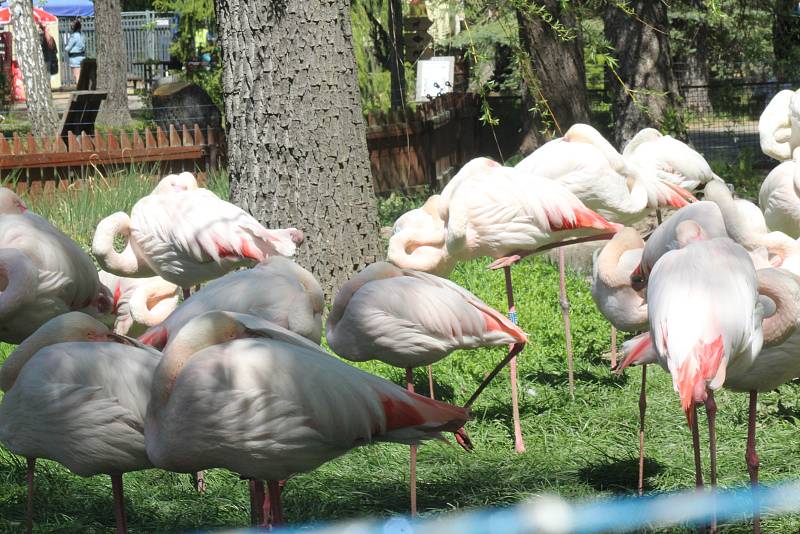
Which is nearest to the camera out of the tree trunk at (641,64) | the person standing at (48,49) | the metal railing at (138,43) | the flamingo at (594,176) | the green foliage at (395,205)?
the flamingo at (594,176)

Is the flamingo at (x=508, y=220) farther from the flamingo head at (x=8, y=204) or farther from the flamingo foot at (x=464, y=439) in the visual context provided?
the flamingo head at (x=8, y=204)

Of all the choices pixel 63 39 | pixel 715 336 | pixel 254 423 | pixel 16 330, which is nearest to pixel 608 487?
pixel 715 336

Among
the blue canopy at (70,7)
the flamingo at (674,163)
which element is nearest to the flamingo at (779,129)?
the flamingo at (674,163)

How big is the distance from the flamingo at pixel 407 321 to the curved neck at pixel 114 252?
5.75 ft

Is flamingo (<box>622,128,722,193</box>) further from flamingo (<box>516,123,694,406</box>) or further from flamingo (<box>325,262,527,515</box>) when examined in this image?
flamingo (<box>325,262,527,515</box>)

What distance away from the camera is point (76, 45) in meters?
26.8

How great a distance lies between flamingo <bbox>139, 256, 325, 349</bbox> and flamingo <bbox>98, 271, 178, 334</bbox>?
4.53ft

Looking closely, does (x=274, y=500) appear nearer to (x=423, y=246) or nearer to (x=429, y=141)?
(x=423, y=246)

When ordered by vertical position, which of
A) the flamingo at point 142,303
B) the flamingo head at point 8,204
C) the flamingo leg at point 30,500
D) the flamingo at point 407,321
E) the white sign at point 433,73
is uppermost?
the white sign at point 433,73

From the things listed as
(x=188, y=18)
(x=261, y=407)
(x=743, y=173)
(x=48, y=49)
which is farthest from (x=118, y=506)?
(x=48, y=49)

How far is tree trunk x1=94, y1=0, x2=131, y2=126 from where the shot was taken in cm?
1753

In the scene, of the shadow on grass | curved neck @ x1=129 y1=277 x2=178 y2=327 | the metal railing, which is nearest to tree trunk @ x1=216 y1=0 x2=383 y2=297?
curved neck @ x1=129 y1=277 x2=178 y2=327

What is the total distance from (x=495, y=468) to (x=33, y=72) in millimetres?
13180

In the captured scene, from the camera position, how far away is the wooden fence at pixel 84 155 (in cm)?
860
